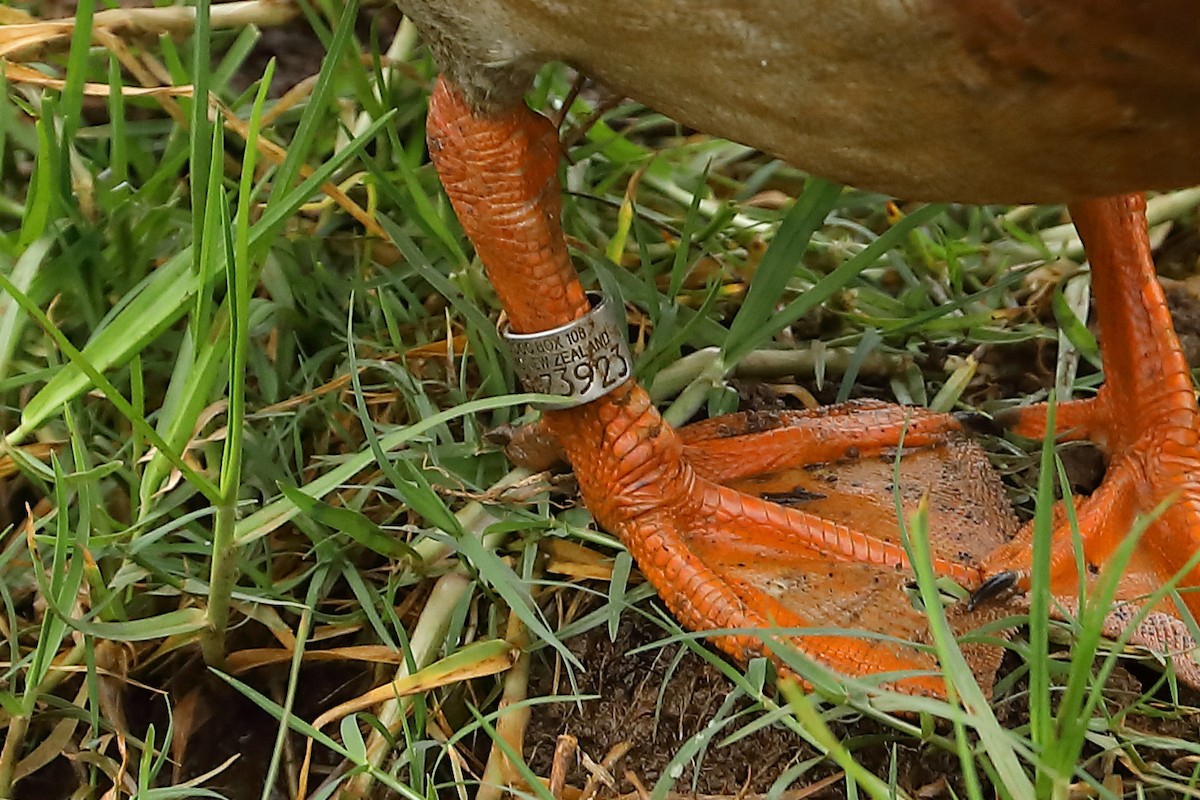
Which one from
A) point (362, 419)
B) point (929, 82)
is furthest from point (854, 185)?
point (362, 419)

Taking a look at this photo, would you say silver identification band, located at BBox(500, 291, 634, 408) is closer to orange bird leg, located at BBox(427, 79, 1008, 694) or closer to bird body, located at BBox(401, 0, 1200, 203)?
orange bird leg, located at BBox(427, 79, 1008, 694)

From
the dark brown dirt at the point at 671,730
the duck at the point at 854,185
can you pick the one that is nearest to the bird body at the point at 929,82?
the duck at the point at 854,185

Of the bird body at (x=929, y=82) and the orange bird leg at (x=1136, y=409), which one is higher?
the bird body at (x=929, y=82)

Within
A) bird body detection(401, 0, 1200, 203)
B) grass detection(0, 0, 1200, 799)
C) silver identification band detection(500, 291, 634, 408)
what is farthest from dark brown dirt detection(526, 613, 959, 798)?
bird body detection(401, 0, 1200, 203)

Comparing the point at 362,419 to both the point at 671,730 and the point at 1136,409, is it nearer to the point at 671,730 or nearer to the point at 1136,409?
the point at 671,730

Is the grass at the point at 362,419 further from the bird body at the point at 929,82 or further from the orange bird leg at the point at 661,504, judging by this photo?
the bird body at the point at 929,82

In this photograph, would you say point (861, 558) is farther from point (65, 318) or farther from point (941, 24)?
point (65, 318)
